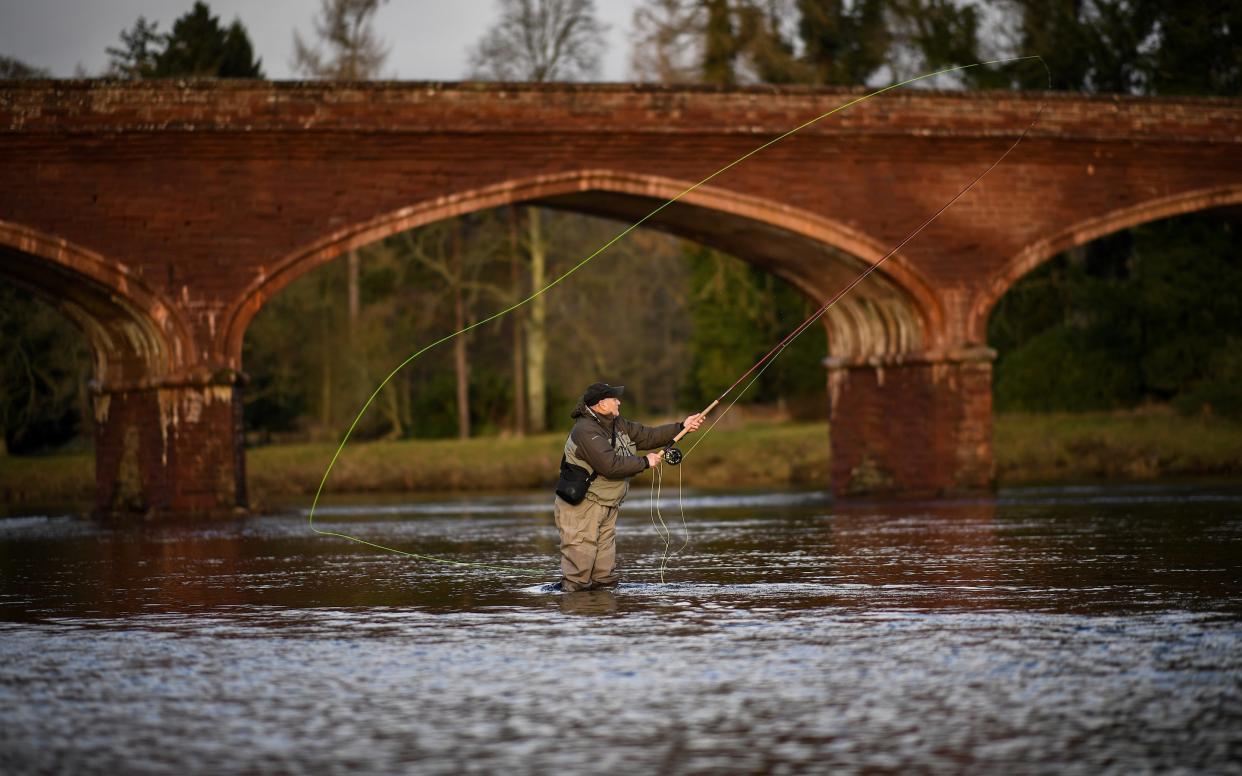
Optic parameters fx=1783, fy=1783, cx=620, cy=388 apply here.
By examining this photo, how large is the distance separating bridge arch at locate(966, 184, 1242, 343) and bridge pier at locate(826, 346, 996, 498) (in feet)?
2.05

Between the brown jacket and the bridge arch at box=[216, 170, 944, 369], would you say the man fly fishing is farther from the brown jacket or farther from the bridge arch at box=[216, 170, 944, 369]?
the bridge arch at box=[216, 170, 944, 369]

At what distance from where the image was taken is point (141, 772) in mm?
5445

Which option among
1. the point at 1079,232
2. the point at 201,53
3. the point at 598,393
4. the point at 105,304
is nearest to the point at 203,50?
the point at 201,53

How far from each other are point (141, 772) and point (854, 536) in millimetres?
12148

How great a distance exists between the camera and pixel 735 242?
27.6 metres

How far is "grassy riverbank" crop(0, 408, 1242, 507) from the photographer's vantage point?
33.7 m

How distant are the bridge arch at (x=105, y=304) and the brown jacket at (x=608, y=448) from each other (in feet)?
45.9

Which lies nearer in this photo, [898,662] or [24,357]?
[898,662]

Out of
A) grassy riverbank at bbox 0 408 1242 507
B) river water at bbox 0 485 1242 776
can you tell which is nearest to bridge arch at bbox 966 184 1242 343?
grassy riverbank at bbox 0 408 1242 507

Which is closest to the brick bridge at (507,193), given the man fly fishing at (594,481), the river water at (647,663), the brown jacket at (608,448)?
the river water at (647,663)

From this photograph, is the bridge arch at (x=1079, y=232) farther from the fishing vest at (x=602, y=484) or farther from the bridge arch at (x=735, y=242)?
the fishing vest at (x=602, y=484)

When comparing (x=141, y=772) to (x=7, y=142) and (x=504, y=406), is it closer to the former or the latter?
(x=7, y=142)

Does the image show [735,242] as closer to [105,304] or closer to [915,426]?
[915,426]

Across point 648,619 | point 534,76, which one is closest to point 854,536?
point 648,619
